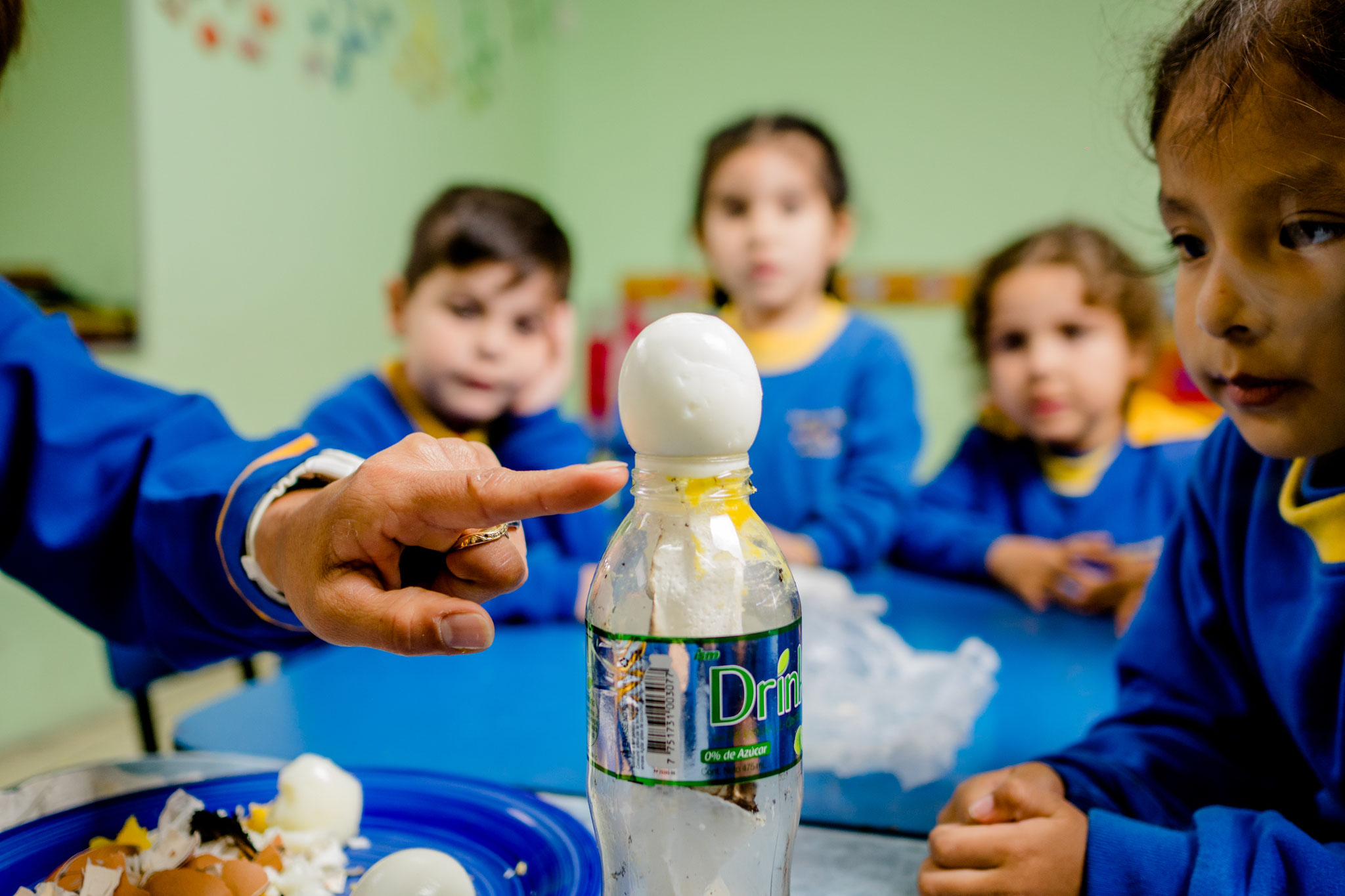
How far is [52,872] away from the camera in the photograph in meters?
0.54

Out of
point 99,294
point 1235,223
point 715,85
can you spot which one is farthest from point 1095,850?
point 715,85

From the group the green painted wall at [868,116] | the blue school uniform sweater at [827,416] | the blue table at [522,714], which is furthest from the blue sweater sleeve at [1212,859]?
the green painted wall at [868,116]

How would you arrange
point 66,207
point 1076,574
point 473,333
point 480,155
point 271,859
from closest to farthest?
point 271,859, point 1076,574, point 473,333, point 66,207, point 480,155

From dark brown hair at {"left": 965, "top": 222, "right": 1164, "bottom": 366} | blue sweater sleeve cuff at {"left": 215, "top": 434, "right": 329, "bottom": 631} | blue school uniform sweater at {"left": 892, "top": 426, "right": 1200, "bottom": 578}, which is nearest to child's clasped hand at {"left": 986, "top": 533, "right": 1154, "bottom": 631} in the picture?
blue school uniform sweater at {"left": 892, "top": 426, "right": 1200, "bottom": 578}

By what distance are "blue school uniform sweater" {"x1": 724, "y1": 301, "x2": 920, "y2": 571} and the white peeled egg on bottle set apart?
1367mm

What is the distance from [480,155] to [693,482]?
3.42 meters

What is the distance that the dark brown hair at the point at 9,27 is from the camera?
2.19 ft

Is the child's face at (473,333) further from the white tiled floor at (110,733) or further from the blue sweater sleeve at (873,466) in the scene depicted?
the white tiled floor at (110,733)

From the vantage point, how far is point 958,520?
1.69m

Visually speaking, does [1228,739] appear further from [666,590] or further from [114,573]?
[114,573]

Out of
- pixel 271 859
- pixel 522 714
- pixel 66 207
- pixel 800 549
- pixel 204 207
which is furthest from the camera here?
pixel 204 207

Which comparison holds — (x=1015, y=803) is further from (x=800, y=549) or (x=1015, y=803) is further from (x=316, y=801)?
(x=800, y=549)

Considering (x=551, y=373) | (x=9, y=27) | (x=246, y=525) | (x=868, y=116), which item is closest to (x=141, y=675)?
(x=246, y=525)

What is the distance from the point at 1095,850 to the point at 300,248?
264 centimetres
